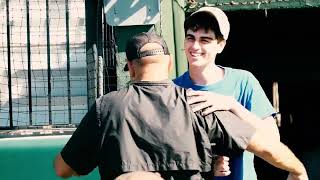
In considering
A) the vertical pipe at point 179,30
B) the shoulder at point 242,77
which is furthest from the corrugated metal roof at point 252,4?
the shoulder at point 242,77

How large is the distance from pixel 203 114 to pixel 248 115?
29cm

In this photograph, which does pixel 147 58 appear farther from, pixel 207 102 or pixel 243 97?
pixel 243 97

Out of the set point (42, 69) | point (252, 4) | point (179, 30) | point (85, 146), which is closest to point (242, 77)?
point (85, 146)

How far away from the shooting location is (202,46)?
2.59 m

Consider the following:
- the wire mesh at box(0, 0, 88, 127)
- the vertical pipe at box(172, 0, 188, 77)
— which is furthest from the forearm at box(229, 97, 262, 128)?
the wire mesh at box(0, 0, 88, 127)

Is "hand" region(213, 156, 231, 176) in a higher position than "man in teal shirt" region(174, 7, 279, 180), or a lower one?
lower

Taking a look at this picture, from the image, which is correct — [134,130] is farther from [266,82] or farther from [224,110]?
[266,82]

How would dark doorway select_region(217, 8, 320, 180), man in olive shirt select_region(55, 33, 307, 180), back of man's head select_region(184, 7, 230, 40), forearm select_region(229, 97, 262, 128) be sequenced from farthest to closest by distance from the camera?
dark doorway select_region(217, 8, 320, 180) → back of man's head select_region(184, 7, 230, 40) → forearm select_region(229, 97, 262, 128) → man in olive shirt select_region(55, 33, 307, 180)

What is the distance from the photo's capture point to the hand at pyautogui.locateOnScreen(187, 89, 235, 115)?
2.07 meters

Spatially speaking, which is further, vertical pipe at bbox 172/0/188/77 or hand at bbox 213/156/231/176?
vertical pipe at bbox 172/0/188/77

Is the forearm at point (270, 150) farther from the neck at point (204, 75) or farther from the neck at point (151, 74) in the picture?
the neck at point (204, 75)

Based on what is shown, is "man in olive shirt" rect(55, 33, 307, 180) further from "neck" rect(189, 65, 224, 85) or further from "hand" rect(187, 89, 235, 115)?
"neck" rect(189, 65, 224, 85)

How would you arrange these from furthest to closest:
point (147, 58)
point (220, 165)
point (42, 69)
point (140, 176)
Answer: point (42, 69) → point (220, 165) → point (147, 58) → point (140, 176)

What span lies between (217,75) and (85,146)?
929 millimetres
